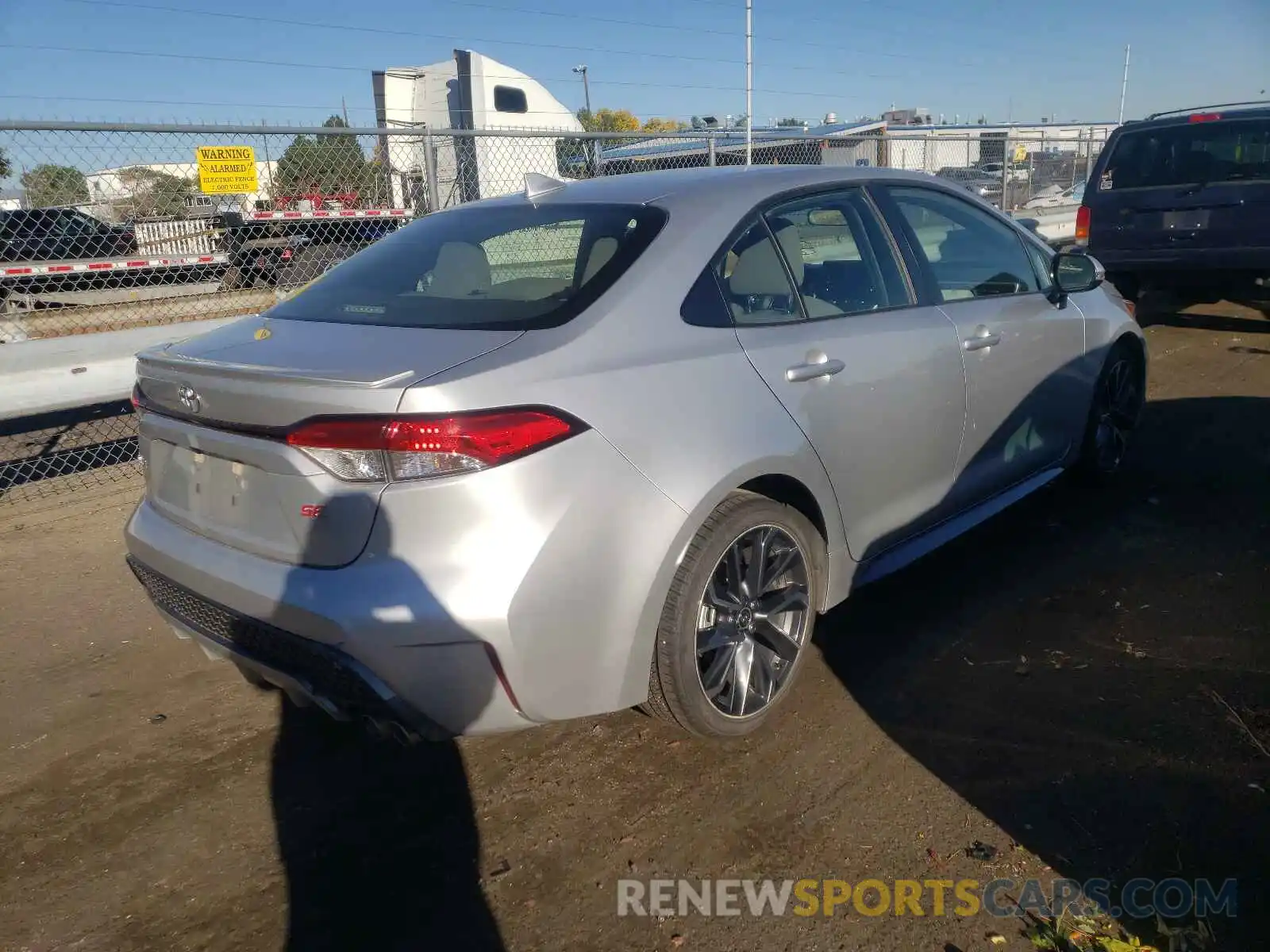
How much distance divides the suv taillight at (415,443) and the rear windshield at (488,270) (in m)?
Result: 0.40

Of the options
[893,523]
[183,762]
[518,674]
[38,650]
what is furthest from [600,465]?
[38,650]

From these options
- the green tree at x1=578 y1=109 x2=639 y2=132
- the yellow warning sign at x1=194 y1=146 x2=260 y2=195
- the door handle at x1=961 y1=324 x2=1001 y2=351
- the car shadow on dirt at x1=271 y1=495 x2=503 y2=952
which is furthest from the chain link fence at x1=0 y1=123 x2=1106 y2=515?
the green tree at x1=578 y1=109 x2=639 y2=132

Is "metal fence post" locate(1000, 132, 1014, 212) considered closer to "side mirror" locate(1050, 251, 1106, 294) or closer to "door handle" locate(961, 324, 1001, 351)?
"side mirror" locate(1050, 251, 1106, 294)

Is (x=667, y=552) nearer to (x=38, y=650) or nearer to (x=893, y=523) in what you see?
(x=893, y=523)

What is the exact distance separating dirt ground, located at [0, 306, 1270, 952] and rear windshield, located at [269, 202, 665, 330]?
1.33 metres

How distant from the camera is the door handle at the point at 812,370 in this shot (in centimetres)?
303

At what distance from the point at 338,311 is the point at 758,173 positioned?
1.48m

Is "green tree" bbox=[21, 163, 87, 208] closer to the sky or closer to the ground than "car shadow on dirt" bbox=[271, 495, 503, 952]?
closer to the sky

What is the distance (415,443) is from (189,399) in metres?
0.80

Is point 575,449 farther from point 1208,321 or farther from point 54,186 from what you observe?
point 1208,321

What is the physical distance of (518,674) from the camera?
2.43 m

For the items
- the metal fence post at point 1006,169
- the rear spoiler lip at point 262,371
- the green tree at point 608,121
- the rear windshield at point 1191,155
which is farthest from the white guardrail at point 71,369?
the green tree at point 608,121

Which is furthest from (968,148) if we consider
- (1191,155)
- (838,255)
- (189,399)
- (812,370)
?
(189,399)

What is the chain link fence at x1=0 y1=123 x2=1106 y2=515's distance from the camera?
20.0ft
